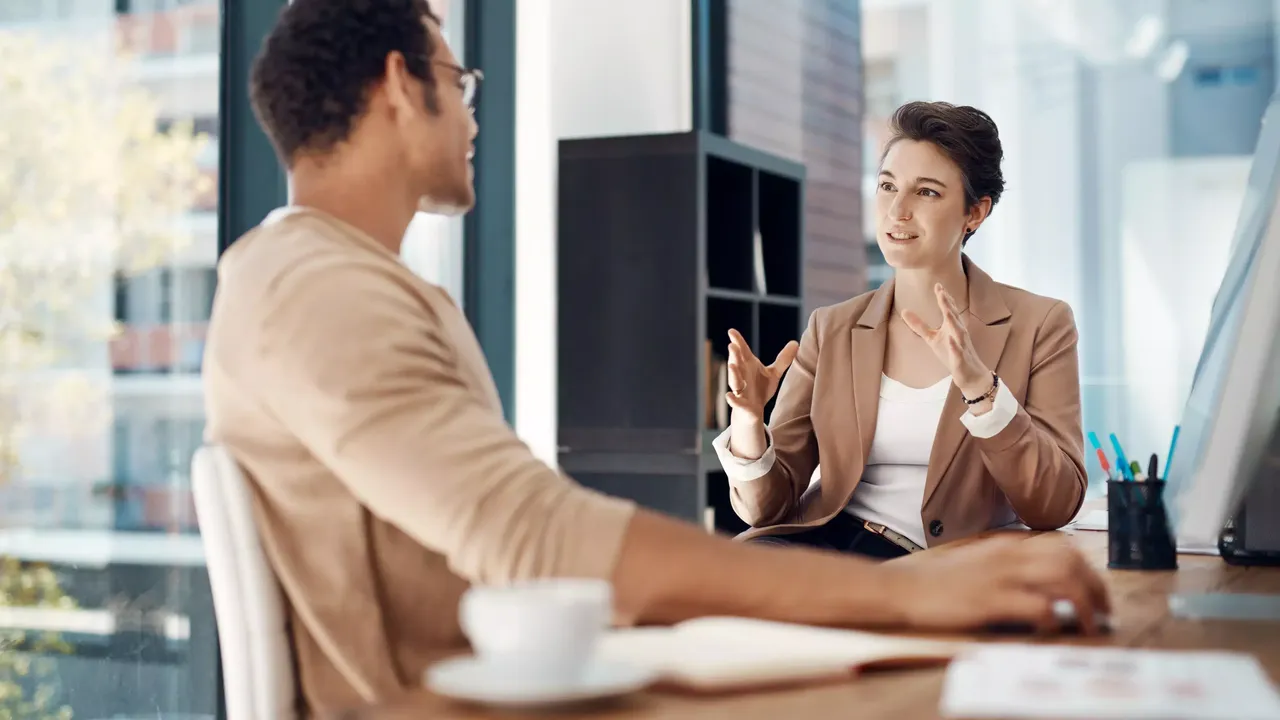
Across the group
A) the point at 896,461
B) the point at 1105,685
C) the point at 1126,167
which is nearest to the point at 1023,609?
the point at 1105,685

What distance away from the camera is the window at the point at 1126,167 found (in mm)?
4832

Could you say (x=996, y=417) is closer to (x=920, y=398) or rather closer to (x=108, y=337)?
(x=920, y=398)

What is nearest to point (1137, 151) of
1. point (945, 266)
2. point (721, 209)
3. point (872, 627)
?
point (721, 209)

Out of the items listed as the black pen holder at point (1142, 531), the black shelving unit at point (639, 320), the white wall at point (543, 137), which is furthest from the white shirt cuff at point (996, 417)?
the white wall at point (543, 137)

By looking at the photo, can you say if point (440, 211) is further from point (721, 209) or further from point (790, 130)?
point (790, 130)

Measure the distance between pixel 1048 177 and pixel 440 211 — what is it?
3.98 meters

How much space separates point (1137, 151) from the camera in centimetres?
495

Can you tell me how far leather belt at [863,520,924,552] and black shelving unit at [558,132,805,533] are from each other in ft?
5.50

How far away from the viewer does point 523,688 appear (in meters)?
0.75

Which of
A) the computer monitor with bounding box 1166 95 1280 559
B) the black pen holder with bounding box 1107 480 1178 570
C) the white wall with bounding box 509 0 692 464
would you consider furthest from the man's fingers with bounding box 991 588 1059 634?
the white wall with bounding box 509 0 692 464

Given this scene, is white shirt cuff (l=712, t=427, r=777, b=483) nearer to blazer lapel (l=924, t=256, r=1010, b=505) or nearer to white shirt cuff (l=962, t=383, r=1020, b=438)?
blazer lapel (l=924, t=256, r=1010, b=505)

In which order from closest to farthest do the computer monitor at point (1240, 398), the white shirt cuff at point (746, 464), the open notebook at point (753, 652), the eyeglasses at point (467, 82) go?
the open notebook at point (753, 652), the computer monitor at point (1240, 398), the eyeglasses at point (467, 82), the white shirt cuff at point (746, 464)

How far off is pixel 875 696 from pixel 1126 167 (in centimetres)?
455

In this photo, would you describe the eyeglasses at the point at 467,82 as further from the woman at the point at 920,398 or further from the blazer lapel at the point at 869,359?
the blazer lapel at the point at 869,359
